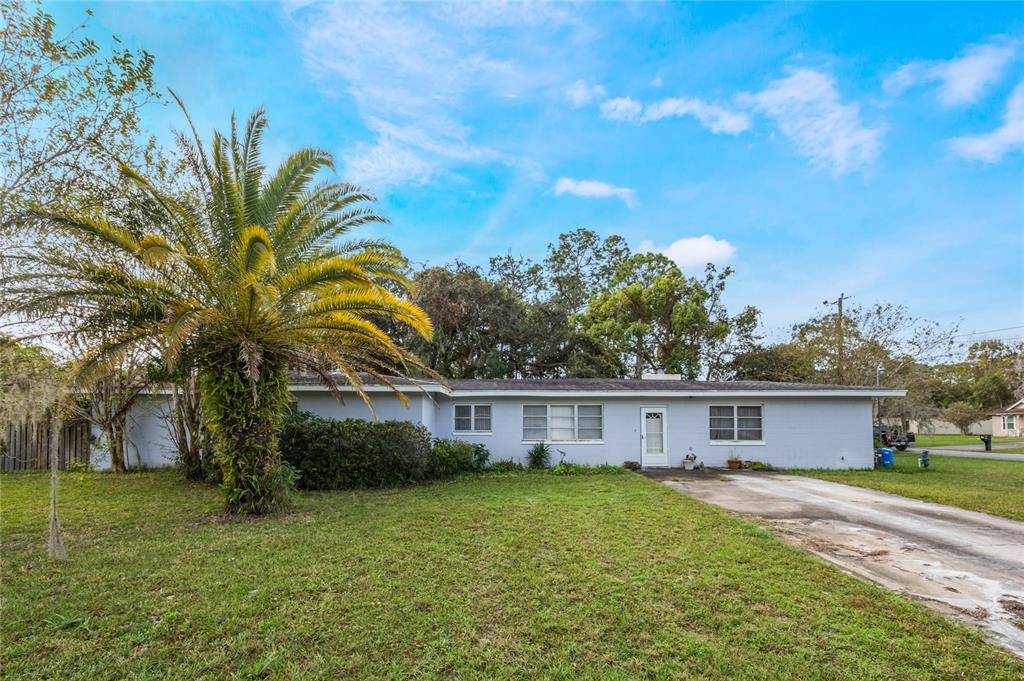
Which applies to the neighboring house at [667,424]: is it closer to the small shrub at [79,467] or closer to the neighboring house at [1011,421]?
the small shrub at [79,467]

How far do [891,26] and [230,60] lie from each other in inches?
510

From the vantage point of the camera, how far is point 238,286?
273 inches

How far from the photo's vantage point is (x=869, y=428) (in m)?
14.6

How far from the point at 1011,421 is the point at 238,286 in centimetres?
5363

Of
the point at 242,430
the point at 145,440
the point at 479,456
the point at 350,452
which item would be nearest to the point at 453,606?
the point at 242,430

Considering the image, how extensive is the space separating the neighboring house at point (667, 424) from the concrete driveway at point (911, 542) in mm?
3825

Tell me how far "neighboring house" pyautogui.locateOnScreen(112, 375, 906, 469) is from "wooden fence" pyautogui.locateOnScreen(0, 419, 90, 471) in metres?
9.79

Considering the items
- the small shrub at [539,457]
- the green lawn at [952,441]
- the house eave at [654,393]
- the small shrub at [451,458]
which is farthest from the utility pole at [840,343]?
the small shrub at [451,458]

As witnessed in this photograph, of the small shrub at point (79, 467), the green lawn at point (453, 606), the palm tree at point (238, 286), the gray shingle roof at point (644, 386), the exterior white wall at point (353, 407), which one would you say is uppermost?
the palm tree at point (238, 286)

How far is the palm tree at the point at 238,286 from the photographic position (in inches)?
253

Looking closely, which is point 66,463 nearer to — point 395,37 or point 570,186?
point 395,37

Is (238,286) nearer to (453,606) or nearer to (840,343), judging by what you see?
(453,606)

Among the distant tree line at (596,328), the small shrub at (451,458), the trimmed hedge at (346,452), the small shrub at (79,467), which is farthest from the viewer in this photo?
the distant tree line at (596,328)

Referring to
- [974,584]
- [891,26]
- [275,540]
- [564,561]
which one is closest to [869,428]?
[891,26]
